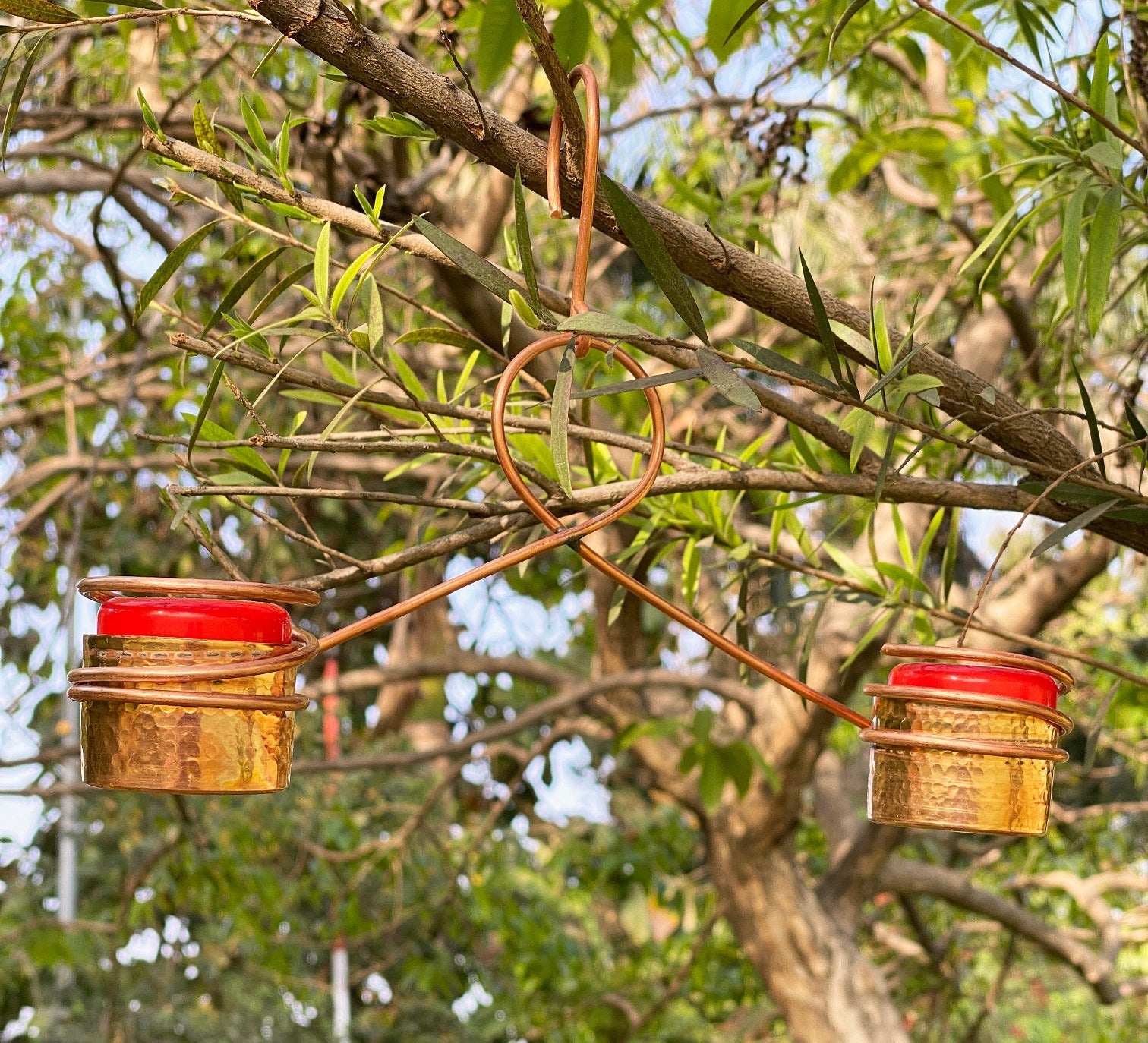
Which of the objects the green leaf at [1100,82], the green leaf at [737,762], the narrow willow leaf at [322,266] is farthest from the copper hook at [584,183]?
the green leaf at [737,762]

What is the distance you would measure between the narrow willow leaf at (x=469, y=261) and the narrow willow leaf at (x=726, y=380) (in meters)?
0.09

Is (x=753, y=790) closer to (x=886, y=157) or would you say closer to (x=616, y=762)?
(x=886, y=157)

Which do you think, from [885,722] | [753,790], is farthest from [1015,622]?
[885,722]

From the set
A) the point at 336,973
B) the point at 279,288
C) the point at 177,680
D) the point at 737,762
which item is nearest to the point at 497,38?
the point at 279,288

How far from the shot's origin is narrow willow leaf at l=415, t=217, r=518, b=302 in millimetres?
484

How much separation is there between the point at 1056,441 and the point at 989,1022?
3800mm

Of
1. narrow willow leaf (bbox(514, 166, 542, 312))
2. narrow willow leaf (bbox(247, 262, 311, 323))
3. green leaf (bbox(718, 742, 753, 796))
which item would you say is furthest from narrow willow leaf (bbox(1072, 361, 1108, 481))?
green leaf (bbox(718, 742, 753, 796))

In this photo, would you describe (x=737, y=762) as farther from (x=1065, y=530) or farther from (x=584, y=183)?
(x=584, y=183)

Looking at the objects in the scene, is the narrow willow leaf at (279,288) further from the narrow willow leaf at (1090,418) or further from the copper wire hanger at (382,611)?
the narrow willow leaf at (1090,418)

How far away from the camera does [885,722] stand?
55 centimetres

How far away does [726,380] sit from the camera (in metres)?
0.49

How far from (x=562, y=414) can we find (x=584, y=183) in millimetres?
114

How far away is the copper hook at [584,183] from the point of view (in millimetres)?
505

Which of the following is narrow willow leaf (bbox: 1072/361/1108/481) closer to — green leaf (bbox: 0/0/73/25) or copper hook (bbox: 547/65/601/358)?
copper hook (bbox: 547/65/601/358)
